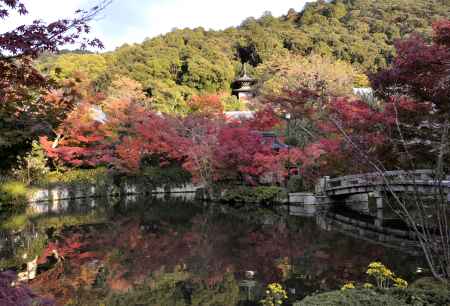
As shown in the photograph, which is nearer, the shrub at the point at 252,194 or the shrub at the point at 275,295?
the shrub at the point at 275,295

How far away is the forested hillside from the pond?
1753 centimetres

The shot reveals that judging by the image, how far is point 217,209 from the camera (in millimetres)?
16156

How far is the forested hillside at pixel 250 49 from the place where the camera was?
34.4 meters

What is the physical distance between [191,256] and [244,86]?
29.0 metres

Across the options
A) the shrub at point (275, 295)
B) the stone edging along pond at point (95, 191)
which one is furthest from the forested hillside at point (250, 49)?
the shrub at point (275, 295)

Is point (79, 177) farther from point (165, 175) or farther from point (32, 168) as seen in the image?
point (165, 175)

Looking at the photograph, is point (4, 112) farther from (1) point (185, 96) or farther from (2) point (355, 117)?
(1) point (185, 96)

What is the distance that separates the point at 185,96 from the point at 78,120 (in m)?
15.7

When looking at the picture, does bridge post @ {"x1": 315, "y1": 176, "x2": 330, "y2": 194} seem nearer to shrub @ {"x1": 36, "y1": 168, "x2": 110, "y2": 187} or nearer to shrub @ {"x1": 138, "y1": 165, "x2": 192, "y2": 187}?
shrub @ {"x1": 138, "y1": 165, "x2": 192, "y2": 187}

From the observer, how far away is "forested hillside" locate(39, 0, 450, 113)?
113 ft

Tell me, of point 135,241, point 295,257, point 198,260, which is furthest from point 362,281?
point 135,241

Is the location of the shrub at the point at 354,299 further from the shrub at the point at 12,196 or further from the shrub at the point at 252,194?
the shrub at the point at 12,196

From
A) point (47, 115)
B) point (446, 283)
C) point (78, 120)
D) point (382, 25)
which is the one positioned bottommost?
point (446, 283)

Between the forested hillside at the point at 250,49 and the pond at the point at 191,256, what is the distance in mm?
17526
